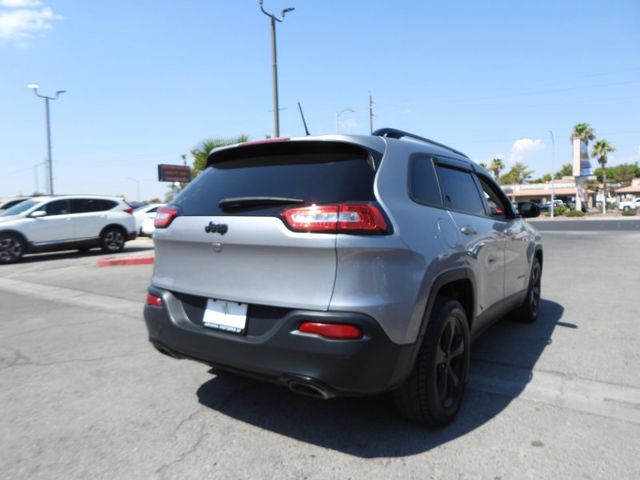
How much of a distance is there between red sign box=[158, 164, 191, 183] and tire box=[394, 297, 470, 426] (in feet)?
130

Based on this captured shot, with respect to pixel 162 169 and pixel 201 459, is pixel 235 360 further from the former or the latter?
pixel 162 169

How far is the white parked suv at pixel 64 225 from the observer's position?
38.2ft

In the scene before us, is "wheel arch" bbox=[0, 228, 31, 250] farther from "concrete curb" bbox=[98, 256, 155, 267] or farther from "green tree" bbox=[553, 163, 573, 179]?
"green tree" bbox=[553, 163, 573, 179]

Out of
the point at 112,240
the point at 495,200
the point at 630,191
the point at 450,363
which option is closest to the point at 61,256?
the point at 112,240

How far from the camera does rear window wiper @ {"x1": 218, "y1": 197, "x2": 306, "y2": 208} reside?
246 centimetres

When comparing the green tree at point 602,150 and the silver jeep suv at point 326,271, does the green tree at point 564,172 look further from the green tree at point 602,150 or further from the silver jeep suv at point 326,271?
the silver jeep suv at point 326,271

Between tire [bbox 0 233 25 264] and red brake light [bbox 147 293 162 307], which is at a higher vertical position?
red brake light [bbox 147 293 162 307]

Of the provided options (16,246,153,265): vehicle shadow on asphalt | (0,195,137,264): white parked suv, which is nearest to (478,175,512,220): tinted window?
(16,246,153,265): vehicle shadow on asphalt

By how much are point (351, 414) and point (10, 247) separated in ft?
38.5

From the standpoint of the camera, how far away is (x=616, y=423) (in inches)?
111

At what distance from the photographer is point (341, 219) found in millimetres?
2291

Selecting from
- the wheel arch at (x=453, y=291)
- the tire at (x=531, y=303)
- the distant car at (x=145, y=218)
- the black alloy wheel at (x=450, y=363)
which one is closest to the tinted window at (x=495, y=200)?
the tire at (x=531, y=303)

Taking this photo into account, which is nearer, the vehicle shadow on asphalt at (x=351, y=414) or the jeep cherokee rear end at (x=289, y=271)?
the jeep cherokee rear end at (x=289, y=271)

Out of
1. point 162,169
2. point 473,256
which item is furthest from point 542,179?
point 473,256
